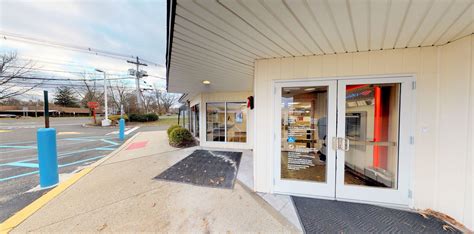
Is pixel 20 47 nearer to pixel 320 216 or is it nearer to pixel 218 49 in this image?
pixel 218 49

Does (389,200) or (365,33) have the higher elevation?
(365,33)

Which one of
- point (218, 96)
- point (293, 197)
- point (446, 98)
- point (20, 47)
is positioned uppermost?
point (20, 47)

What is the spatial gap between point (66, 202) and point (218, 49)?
3.41 meters

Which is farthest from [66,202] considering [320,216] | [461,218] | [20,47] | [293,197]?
[20,47]

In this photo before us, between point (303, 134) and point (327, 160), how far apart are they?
0.59 m

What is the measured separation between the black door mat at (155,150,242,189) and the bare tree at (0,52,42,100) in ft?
59.3

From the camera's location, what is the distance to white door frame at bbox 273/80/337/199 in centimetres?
258

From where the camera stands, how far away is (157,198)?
2582 millimetres

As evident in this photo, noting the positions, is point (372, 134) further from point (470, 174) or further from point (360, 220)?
point (360, 220)

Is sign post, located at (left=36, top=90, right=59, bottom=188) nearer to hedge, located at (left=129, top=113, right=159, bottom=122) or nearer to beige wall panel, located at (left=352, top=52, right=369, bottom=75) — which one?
beige wall panel, located at (left=352, top=52, right=369, bottom=75)

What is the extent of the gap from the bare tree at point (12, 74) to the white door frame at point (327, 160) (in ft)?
67.7

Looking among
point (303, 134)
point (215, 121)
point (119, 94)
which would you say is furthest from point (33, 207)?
point (119, 94)

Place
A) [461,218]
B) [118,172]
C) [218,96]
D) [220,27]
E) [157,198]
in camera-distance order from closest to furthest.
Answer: [220,27] → [461,218] → [157,198] → [118,172] → [218,96]

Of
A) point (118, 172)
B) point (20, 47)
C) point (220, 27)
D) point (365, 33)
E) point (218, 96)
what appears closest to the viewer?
point (220, 27)
